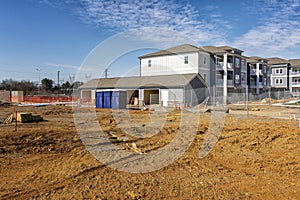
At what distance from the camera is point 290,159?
7.45m

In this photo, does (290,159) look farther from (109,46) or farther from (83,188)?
(109,46)

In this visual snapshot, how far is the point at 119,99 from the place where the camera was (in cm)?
2572

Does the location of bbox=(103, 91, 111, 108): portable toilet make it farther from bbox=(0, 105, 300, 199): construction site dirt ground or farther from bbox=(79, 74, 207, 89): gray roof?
bbox=(0, 105, 300, 199): construction site dirt ground

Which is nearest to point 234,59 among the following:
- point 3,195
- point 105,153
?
point 105,153

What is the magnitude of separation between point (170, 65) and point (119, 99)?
15.4 metres

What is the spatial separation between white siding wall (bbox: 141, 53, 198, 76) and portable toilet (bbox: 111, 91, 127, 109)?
12.5 metres

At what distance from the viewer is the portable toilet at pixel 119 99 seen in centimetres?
2566

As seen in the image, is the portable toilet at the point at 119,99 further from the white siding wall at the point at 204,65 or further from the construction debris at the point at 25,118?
the white siding wall at the point at 204,65

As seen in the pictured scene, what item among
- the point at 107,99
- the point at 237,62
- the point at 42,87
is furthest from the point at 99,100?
the point at 42,87

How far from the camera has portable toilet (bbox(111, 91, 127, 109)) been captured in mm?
25656

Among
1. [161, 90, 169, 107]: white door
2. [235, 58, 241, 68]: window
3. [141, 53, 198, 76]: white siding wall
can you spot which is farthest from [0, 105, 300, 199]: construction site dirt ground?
[235, 58, 241, 68]: window

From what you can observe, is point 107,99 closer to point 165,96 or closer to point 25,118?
point 165,96

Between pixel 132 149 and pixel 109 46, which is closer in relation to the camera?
pixel 132 149

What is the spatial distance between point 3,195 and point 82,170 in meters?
1.84
